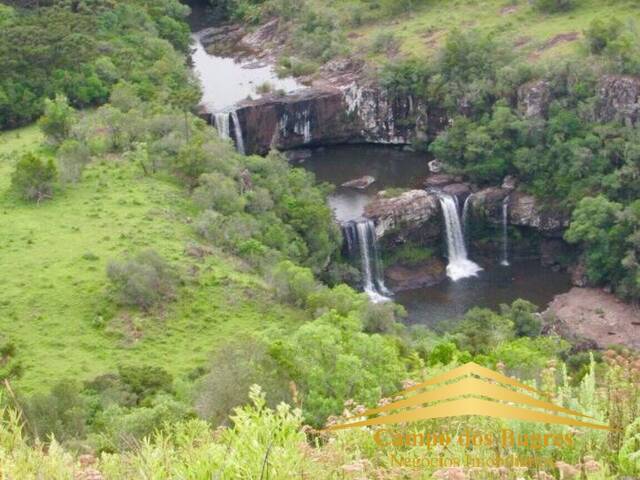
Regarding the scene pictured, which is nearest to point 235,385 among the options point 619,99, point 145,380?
point 145,380

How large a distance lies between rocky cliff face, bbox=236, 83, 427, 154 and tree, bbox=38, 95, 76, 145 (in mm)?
13134

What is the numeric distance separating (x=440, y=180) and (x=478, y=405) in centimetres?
4470

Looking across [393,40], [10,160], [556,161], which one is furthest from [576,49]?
[10,160]

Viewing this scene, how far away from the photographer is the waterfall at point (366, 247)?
160 feet

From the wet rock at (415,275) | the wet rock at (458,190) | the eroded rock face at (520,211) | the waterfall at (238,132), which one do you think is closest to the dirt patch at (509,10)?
the wet rock at (458,190)

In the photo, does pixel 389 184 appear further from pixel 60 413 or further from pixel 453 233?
pixel 60 413

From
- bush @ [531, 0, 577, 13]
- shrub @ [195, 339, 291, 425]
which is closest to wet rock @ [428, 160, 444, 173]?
bush @ [531, 0, 577, 13]

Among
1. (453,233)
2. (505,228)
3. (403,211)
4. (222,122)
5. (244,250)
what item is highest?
(222,122)

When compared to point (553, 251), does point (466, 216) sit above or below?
above

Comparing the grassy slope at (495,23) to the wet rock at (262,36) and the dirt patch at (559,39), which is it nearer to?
the dirt patch at (559,39)

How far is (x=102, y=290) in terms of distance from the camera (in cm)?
3512

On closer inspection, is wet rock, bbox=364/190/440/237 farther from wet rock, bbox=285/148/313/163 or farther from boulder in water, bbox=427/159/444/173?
wet rock, bbox=285/148/313/163

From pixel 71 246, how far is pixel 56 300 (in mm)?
4291

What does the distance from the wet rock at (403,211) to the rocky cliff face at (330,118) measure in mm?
9351
